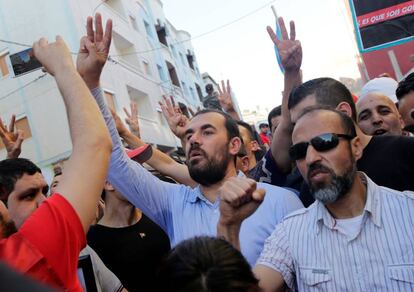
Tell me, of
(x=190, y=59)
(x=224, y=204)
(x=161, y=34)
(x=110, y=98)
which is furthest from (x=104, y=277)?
(x=190, y=59)

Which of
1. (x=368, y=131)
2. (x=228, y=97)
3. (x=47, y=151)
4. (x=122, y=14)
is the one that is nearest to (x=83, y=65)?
(x=368, y=131)

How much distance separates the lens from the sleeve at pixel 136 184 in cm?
247

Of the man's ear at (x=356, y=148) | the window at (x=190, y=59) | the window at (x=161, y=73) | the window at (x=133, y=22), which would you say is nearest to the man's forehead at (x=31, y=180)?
the man's ear at (x=356, y=148)

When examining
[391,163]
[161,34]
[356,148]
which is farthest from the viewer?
[161,34]

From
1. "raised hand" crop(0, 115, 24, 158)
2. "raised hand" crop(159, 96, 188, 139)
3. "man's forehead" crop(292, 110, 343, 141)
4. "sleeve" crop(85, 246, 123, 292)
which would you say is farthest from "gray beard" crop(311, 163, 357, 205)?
"raised hand" crop(0, 115, 24, 158)

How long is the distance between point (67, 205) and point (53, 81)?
50.3ft

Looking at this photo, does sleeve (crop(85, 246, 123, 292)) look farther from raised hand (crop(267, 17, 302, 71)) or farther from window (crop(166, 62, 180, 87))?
window (crop(166, 62, 180, 87))

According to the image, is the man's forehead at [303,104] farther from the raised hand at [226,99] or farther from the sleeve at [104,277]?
Result: the raised hand at [226,99]

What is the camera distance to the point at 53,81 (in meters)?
15.4

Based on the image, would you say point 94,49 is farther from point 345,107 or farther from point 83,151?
point 345,107

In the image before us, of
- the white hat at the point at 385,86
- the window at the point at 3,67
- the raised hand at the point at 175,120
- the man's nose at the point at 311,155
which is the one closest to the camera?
the man's nose at the point at 311,155

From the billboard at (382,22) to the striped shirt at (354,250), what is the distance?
3.56 m

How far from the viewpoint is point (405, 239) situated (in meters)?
1.65

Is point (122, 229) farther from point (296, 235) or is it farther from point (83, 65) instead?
point (296, 235)
